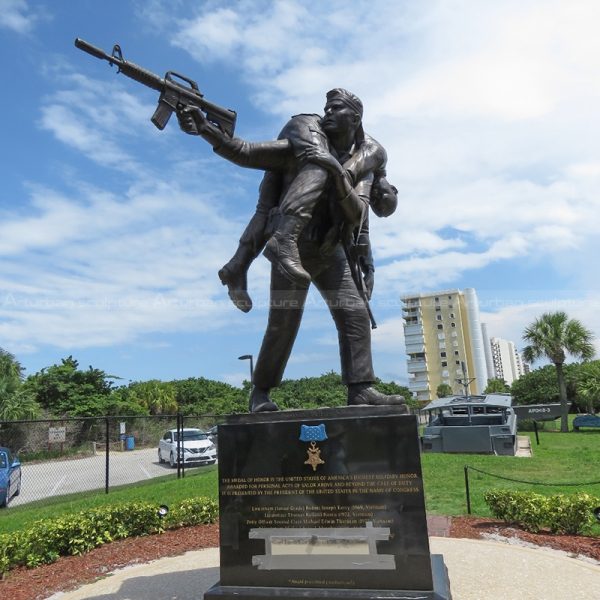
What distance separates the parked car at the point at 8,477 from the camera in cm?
1124

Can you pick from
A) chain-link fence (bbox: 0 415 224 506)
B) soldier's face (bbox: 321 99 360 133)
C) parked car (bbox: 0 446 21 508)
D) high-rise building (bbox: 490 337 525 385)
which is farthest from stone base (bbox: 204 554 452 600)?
high-rise building (bbox: 490 337 525 385)

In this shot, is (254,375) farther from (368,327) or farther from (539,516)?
(539,516)

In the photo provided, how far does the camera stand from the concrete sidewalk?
14.9 ft

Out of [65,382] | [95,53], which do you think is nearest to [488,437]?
[95,53]

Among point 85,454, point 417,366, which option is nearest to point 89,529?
point 85,454

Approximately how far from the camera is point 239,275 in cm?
470

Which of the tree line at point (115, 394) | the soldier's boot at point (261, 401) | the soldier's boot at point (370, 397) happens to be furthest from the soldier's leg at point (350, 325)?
the tree line at point (115, 394)

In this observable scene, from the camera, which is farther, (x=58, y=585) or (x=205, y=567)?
(x=205, y=567)

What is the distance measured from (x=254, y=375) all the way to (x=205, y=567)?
2.58 m

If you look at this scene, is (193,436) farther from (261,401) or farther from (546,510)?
(261,401)

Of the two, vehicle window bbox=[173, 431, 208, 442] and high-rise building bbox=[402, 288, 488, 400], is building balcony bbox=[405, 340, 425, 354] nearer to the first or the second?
high-rise building bbox=[402, 288, 488, 400]

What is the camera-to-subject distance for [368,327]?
4453 millimetres

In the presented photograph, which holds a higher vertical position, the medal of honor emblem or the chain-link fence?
the medal of honor emblem

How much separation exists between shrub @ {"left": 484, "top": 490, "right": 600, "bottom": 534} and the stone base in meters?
3.71
